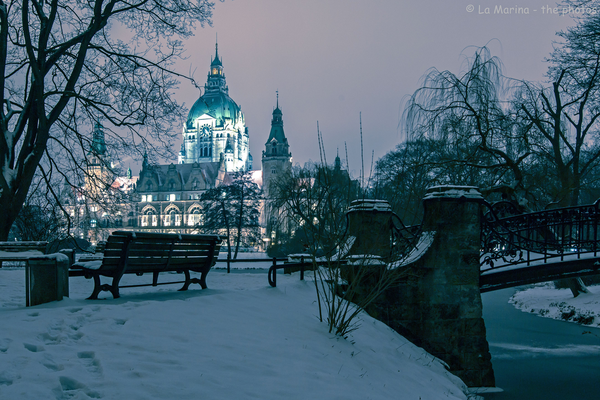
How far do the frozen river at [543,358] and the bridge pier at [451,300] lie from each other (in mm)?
865

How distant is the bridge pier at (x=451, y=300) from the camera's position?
33.5 ft

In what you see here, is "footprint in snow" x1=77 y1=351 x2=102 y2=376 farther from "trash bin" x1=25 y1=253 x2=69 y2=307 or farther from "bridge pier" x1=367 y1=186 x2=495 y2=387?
"bridge pier" x1=367 y1=186 x2=495 y2=387

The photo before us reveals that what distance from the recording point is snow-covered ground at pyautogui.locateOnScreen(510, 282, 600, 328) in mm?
18013

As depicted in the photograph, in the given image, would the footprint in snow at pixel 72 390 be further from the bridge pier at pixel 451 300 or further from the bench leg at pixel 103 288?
the bridge pier at pixel 451 300

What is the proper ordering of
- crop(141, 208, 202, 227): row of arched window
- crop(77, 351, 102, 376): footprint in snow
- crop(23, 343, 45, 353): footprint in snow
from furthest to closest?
crop(141, 208, 202, 227): row of arched window < crop(23, 343, 45, 353): footprint in snow < crop(77, 351, 102, 376): footprint in snow

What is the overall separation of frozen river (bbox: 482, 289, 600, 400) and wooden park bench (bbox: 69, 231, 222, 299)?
20.1 ft

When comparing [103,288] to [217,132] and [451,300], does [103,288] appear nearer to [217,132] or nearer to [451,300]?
[451,300]

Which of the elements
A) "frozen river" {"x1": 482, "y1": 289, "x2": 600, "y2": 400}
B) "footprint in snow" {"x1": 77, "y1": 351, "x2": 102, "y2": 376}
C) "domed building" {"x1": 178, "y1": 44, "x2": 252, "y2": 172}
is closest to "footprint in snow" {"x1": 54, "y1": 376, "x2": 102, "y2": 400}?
"footprint in snow" {"x1": 77, "y1": 351, "x2": 102, "y2": 376}

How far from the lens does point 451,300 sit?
33.7ft

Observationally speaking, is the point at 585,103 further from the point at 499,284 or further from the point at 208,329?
the point at 208,329

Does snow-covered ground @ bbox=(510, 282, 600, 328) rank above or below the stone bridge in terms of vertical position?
below

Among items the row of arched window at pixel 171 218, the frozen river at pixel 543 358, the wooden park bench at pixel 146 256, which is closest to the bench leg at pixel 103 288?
the wooden park bench at pixel 146 256

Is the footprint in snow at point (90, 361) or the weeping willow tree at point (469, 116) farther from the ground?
the weeping willow tree at point (469, 116)

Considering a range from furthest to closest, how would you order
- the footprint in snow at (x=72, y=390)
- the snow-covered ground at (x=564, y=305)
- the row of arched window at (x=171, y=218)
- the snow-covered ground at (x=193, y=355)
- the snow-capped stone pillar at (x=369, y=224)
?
the row of arched window at (x=171, y=218) < the snow-covered ground at (x=564, y=305) < the snow-capped stone pillar at (x=369, y=224) < the snow-covered ground at (x=193, y=355) < the footprint in snow at (x=72, y=390)
